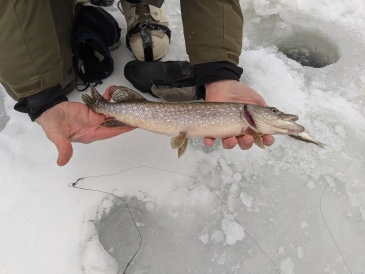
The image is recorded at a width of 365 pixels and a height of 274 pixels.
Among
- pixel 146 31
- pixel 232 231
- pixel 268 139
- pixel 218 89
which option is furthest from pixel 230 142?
pixel 146 31

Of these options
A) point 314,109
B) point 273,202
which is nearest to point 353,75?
point 314,109

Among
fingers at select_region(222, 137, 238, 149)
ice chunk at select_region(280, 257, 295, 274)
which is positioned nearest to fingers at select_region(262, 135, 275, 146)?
fingers at select_region(222, 137, 238, 149)

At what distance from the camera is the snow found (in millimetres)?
1398

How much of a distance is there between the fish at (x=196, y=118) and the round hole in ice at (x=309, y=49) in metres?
1.11

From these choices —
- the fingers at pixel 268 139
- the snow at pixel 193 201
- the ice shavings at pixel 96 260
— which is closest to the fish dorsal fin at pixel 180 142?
the snow at pixel 193 201

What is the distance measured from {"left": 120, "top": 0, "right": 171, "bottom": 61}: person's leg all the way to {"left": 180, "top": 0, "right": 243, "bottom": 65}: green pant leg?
1.42 ft

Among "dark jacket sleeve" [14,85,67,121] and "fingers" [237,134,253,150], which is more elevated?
"dark jacket sleeve" [14,85,67,121]

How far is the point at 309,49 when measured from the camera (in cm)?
229

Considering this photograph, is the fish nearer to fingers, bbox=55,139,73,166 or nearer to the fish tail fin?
the fish tail fin

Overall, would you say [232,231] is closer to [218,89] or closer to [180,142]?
[180,142]

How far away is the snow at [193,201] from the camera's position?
1398mm

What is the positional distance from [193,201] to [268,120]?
60 centimetres

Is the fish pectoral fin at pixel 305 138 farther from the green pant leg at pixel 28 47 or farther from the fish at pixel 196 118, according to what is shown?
the green pant leg at pixel 28 47

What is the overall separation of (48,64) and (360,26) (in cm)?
251
